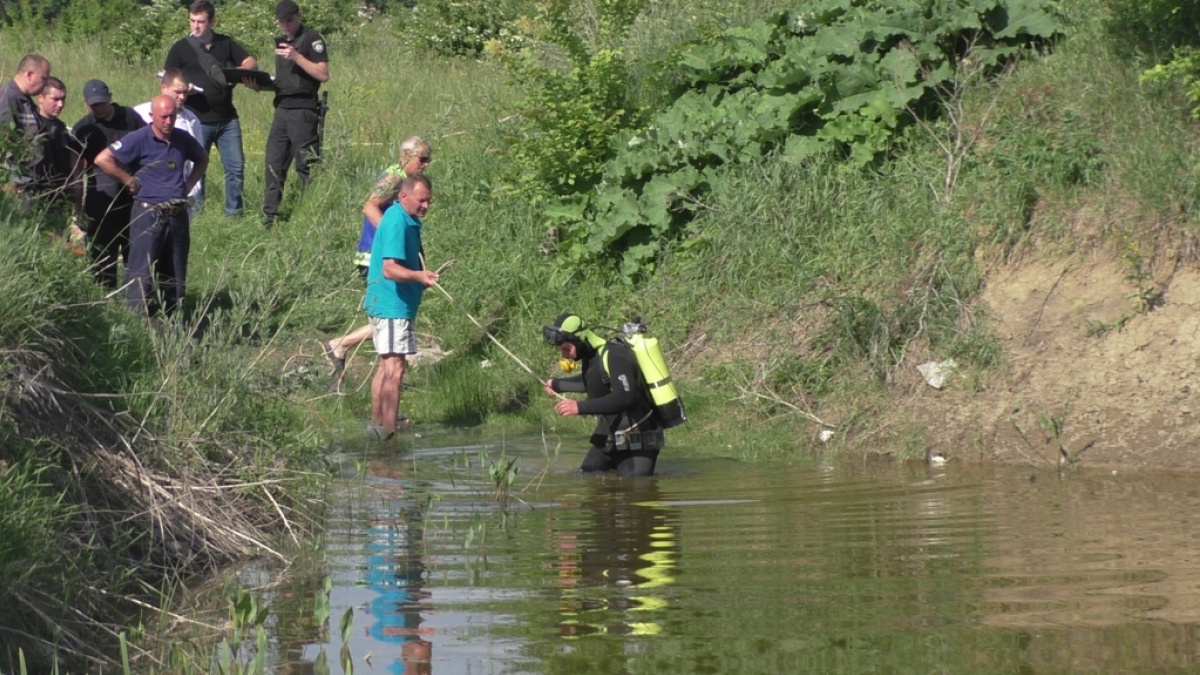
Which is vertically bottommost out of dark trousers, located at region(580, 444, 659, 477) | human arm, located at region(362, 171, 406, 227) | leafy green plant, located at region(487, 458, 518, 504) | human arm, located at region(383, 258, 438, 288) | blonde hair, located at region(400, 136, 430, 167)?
dark trousers, located at region(580, 444, 659, 477)

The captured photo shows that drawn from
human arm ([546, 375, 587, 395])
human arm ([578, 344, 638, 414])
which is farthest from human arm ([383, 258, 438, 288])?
human arm ([578, 344, 638, 414])

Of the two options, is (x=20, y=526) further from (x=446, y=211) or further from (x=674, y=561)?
(x=446, y=211)

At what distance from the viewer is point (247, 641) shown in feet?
20.9

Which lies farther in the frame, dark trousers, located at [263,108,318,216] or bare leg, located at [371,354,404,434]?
dark trousers, located at [263,108,318,216]

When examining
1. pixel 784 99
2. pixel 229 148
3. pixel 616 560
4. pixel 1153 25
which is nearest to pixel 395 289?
pixel 784 99

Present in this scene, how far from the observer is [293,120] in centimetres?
1669

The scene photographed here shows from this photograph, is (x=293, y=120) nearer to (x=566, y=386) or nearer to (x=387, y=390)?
(x=387, y=390)

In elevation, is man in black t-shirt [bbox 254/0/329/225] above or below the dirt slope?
above

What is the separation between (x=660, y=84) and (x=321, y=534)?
7.76 metres

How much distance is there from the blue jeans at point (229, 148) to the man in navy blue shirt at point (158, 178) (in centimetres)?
282

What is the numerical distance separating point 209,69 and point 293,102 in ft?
3.29

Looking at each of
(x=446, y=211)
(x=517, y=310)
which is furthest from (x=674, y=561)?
(x=446, y=211)

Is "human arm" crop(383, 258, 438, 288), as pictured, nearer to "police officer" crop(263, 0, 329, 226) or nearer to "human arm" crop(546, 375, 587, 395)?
"human arm" crop(546, 375, 587, 395)

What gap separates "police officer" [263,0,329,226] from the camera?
52.8 feet
